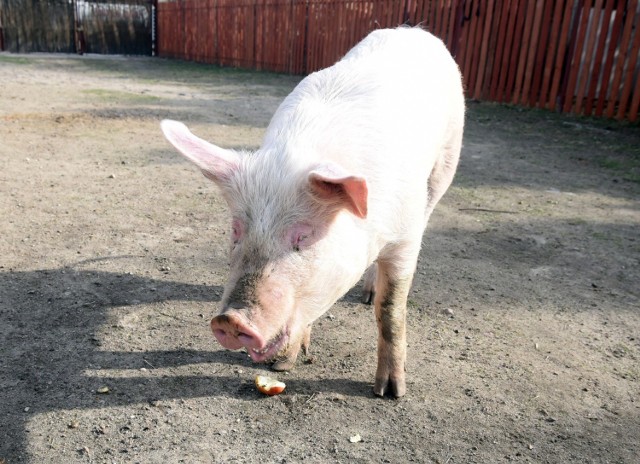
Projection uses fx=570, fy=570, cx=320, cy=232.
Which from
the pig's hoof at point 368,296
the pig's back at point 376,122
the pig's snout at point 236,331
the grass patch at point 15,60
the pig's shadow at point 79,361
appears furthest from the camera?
the grass patch at point 15,60

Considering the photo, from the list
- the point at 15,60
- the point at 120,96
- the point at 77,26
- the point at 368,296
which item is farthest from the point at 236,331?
the point at 77,26

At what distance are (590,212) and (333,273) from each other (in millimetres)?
4027

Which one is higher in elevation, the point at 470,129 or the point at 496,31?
the point at 496,31

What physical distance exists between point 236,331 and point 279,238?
37cm

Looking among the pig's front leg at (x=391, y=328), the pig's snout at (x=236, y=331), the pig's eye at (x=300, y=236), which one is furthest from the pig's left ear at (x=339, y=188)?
the pig's front leg at (x=391, y=328)

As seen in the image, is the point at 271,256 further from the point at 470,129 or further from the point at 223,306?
the point at 470,129

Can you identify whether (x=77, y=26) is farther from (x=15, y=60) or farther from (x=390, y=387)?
(x=390, y=387)

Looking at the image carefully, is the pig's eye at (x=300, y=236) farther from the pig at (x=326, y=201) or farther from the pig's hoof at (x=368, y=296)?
the pig's hoof at (x=368, y=296)

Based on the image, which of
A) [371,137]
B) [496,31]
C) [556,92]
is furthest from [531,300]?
[496,31]

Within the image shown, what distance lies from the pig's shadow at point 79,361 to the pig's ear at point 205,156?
1122 mm

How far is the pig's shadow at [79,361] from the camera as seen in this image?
2.59 meters

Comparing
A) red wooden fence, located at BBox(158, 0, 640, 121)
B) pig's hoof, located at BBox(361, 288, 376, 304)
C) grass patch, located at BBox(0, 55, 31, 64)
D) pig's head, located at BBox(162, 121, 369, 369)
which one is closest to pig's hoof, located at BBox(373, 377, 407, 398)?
pig's head, located at BBox(162, 121, 369, 369)

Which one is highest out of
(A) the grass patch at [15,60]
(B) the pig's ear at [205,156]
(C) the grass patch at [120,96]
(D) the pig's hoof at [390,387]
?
(B) the pig's ear at [205,156]

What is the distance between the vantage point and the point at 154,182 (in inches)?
223
